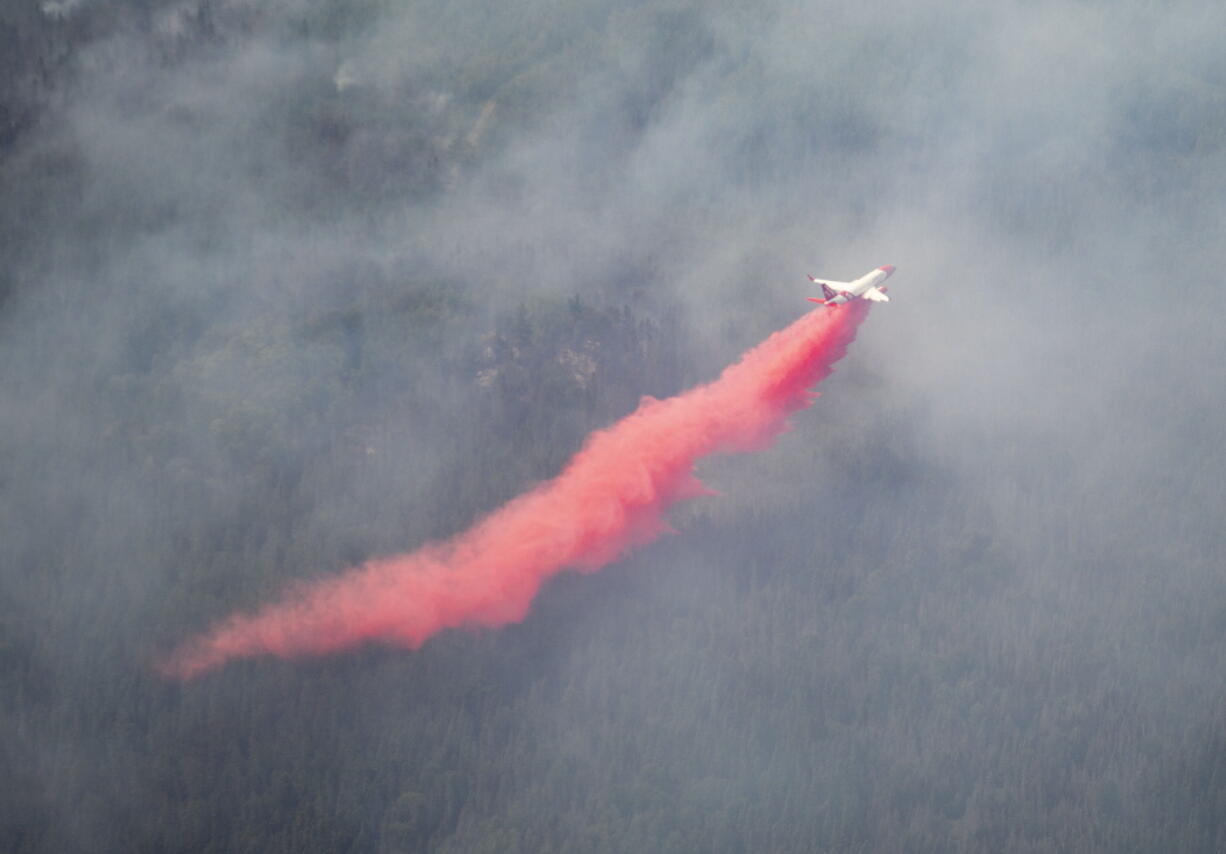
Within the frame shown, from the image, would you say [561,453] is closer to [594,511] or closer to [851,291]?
[594,511]

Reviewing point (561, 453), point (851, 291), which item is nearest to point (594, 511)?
point (851, 291)

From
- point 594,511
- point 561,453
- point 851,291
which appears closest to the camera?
point 851,291

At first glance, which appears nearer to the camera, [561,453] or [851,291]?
[851,291]

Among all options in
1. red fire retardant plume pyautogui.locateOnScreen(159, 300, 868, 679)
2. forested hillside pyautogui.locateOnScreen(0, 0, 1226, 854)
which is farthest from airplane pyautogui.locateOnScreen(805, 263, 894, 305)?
forested hillside pyautogui.locateOnScreen(0, 0, 1226, 854)

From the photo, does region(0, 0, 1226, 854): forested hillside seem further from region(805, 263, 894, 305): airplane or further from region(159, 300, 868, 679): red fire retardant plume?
region(805, 263, 894, 305): airplane

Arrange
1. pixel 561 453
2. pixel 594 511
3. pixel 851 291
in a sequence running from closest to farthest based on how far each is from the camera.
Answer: pixel 851 291, pixel 594 511, pixel 561 453

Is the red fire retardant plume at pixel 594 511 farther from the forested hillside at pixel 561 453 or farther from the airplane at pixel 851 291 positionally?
the forested hillside at pixel 561 453

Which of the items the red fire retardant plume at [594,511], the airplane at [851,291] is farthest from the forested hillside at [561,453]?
the airplane at [851,291]
